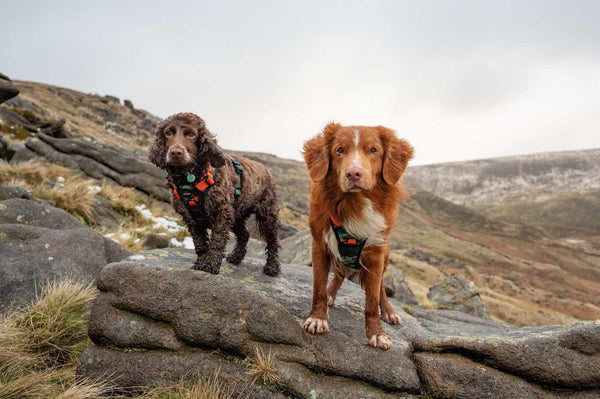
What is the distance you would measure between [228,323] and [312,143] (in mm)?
2198

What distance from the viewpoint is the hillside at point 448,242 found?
22.4 m

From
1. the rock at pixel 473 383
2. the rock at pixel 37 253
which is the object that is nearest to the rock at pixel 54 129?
the rock at pixel 37 253

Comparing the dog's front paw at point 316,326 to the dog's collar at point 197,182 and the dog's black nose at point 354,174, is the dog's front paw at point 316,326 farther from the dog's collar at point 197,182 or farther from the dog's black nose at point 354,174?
the dog's collar at point 197,182

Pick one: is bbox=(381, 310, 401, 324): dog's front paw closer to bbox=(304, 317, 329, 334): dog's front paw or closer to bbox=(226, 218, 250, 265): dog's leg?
bbox=(304, 317, 329, 334): dog's front paw

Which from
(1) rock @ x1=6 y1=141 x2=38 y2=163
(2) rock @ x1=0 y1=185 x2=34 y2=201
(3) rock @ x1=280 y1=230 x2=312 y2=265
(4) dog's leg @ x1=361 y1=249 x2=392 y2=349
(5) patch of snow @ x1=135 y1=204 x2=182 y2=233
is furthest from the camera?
(1) rock @ x1=6 y1=141 x2=38 y2=163

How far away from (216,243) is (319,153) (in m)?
1.74

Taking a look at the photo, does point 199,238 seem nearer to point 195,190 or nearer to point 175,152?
point 195,190

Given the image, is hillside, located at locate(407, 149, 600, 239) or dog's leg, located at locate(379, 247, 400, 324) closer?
dog's leg, located at locate(379, 247, 400, 324)

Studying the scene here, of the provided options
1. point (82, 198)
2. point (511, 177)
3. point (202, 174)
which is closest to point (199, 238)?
point (202, 174)

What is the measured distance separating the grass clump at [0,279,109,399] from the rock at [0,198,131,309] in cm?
24

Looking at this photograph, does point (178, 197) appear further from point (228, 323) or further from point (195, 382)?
point (195, 382)

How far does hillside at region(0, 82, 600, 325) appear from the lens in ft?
73.4

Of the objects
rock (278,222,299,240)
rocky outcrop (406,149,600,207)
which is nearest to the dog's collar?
rock (278,222,299,240)

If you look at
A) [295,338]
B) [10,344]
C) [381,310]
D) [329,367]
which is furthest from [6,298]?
[381,310]
